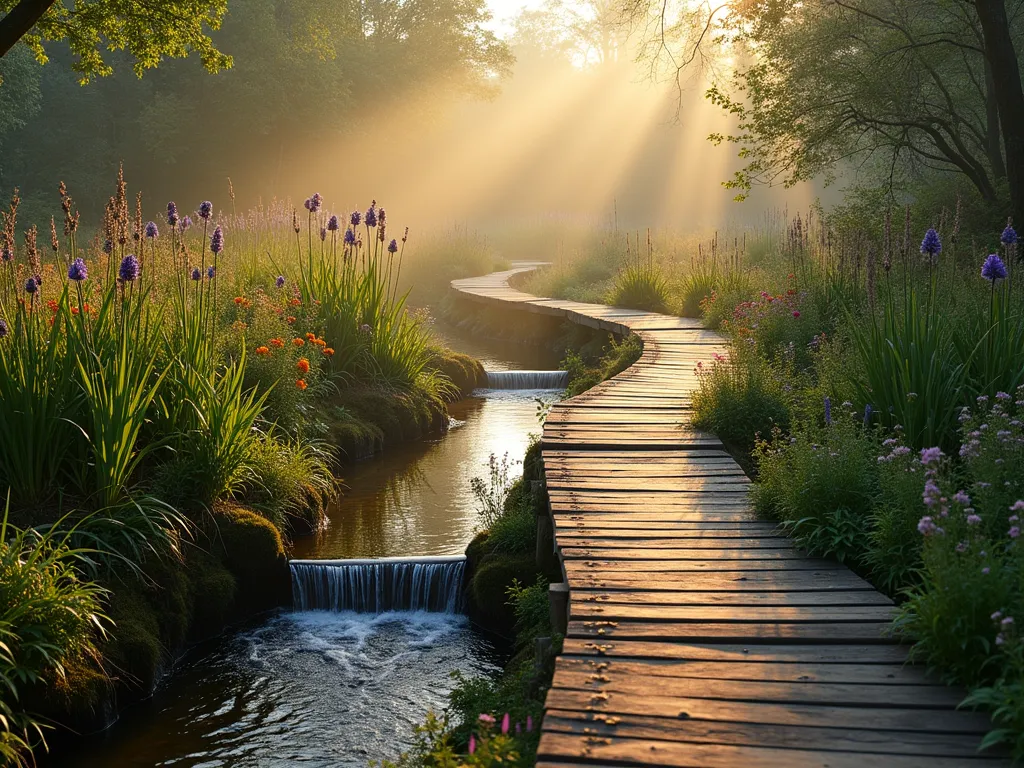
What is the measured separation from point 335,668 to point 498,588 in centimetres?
100

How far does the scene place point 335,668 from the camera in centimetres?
A: 502

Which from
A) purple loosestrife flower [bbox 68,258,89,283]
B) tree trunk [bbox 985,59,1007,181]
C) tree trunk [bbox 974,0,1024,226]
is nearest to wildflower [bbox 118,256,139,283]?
purple loosestrife flower [bbox 68,258,89,283]

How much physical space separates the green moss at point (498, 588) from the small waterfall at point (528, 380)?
731cm

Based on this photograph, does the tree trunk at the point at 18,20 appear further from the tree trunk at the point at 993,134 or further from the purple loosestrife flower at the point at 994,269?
the tree trunk at the point at 993,134

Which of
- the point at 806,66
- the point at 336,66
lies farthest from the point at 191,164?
the point at 806,66

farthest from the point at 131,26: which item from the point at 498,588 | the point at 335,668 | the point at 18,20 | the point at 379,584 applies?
the point at 335,668

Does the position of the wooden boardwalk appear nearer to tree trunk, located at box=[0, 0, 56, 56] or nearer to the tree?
tree trunk, located at box=[0, 0, 56, 56]

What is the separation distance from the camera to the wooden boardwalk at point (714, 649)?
107 inches

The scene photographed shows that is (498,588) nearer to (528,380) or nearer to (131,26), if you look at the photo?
(131,26)

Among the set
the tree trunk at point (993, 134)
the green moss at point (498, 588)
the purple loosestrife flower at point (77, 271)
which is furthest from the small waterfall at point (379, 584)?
the tree trunk at point (993, 134)

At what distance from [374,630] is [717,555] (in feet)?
7.03

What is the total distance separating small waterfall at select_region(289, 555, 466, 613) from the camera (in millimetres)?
5848

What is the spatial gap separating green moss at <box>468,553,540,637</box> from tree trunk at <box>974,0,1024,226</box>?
684 centimetres

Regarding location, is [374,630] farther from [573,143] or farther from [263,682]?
[573,143]
